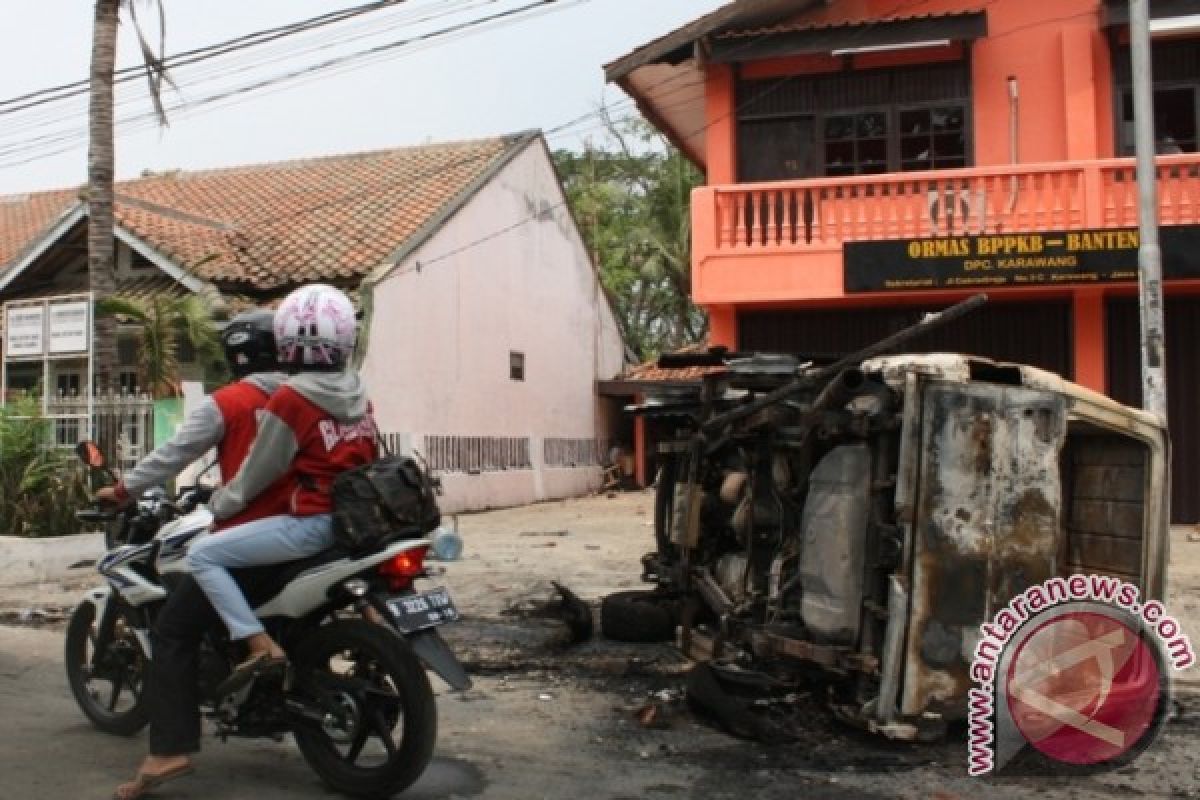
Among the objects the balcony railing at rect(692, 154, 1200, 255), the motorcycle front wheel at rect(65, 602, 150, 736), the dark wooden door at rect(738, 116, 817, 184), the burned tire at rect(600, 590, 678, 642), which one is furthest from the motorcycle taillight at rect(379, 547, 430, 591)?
the dark wooden door at rect(738, 116, 817, 184)

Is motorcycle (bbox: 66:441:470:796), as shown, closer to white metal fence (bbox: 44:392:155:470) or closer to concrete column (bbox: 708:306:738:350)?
white metal fence (bbox: 44:392:155:470)

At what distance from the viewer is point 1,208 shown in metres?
24.0

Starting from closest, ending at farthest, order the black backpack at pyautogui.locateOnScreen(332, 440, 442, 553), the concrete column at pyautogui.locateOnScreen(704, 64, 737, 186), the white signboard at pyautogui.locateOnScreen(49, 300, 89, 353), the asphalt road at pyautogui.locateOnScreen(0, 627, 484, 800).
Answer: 1. the black backpack at pyautogui.locateOnScreen(332, 440, 442, 553)
2. the asphalt road at pyautogui.locateOnScreen(0, 627, 484, 800)
3. the white signboard at pyautogui.locateOnScreen(49, 300, 89, 353)
4. the concrete column at pyautogui.locateOnScreen(704, 64, 737, 186)

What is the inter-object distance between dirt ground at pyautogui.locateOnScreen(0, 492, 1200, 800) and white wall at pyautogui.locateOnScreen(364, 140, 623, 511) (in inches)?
401

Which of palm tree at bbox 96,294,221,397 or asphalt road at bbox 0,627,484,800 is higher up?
palm tree at bbox 96,294,221,397

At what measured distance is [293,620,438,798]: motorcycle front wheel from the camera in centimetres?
352

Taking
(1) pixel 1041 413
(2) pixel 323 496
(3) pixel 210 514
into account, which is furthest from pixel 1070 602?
(3) pixel 210 514

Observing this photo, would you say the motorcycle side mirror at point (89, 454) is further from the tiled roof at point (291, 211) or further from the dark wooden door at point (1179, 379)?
the dark wooden door at point (1179, 379)

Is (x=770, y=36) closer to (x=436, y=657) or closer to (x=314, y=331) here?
(x=314, y=331)

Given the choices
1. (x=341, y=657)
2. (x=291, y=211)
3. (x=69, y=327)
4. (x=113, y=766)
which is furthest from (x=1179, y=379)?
(x=291, y=211)

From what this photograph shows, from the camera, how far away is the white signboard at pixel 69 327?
39.7 feet

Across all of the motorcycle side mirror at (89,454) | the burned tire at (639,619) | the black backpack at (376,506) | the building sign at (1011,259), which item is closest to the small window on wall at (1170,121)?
the building sign at (1011,259)

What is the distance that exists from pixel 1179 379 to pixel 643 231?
19.5 metres

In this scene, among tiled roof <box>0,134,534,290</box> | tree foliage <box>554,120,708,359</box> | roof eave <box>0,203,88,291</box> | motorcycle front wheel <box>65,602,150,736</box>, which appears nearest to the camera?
motorcycle front wheel <box>65,602,150,736</box>
